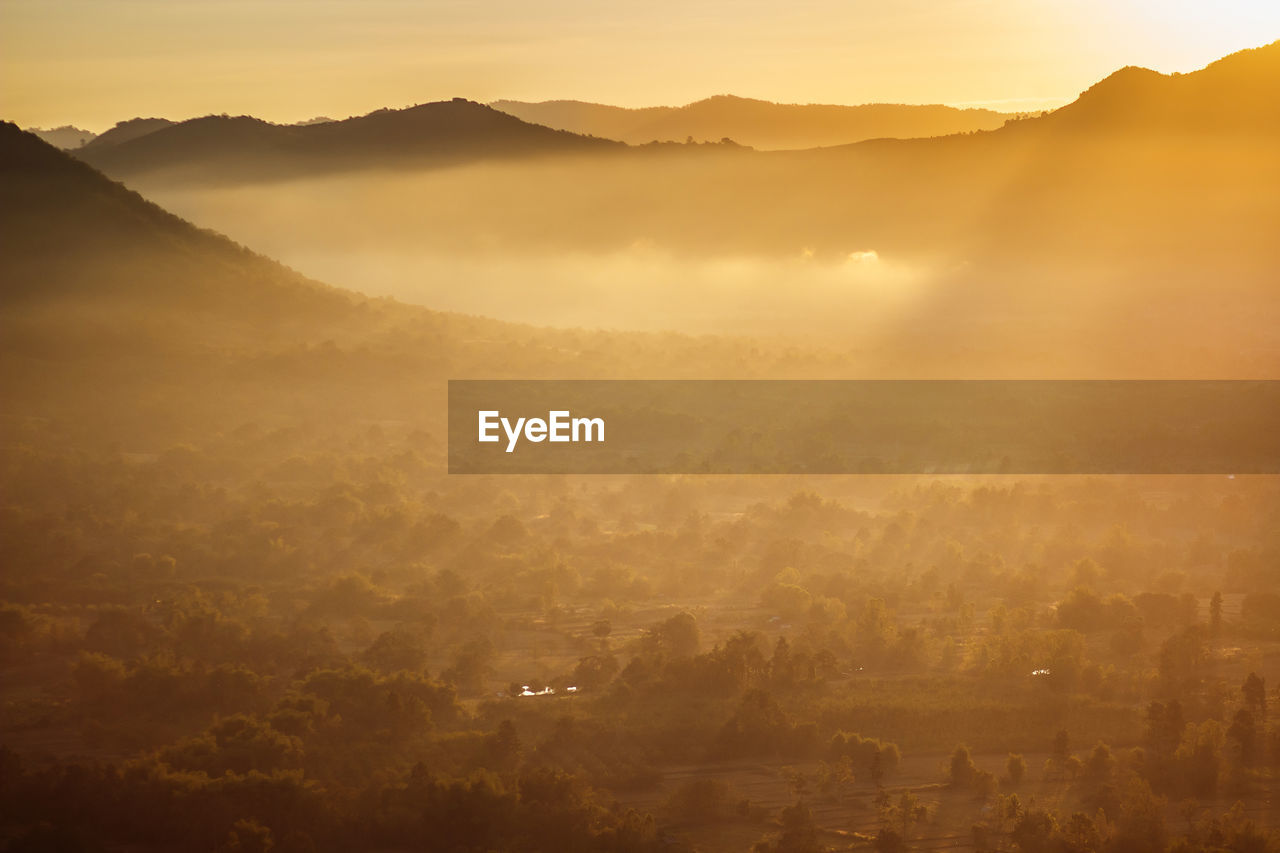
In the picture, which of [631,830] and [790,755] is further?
[790,755]

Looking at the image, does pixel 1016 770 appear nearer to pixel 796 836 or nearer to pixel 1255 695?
pixel 796 836

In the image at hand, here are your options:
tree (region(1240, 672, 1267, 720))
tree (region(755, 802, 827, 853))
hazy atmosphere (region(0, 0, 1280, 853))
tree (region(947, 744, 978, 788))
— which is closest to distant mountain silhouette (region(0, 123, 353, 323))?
hazy atmosphere (region(0, 0, 1280, 853))

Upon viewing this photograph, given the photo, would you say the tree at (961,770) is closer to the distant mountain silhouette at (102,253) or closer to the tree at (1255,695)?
the tree at (1255,695)

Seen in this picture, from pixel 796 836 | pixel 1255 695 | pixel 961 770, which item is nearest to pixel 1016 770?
pixel 961 770

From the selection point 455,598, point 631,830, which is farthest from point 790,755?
point 455,598

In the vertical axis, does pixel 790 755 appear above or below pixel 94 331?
below

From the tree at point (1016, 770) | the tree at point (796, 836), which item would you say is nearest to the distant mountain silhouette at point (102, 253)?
the tree at point (796, 836)

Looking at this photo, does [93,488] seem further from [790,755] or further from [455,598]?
[790,755]

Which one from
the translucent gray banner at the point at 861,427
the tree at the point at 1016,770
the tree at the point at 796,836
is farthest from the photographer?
the translucent gray banner at the point at 861,427

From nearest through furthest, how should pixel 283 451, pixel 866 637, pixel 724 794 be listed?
pixel 724 794 → pixel 866 637 → pixel 283 451
